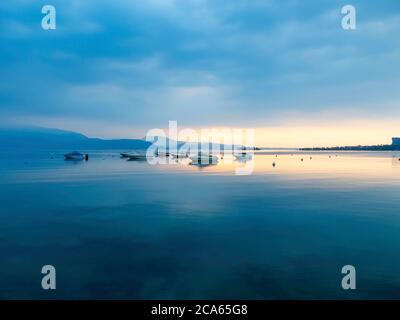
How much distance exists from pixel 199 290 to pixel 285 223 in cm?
999

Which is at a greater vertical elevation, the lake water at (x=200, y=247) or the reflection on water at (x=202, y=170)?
the reflection on water at (x=202, y=170)

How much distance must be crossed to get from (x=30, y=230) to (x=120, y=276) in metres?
8.97

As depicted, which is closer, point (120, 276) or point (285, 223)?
point (120, 276)

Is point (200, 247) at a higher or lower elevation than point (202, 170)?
lower

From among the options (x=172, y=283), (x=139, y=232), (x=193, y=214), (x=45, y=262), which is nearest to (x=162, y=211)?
(x=193, y=214)

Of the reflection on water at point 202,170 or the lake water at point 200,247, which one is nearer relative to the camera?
the lake water at point 200,247

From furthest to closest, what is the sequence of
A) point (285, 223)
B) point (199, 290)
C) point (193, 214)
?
point (193, 214)
point (285, 223)
point (199, 290)

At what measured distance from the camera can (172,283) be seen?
10492 mm

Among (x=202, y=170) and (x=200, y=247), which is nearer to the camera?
(x=200, y=247)

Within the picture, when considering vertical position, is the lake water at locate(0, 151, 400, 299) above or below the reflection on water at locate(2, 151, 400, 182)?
below

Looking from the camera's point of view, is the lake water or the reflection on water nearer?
the lake water
